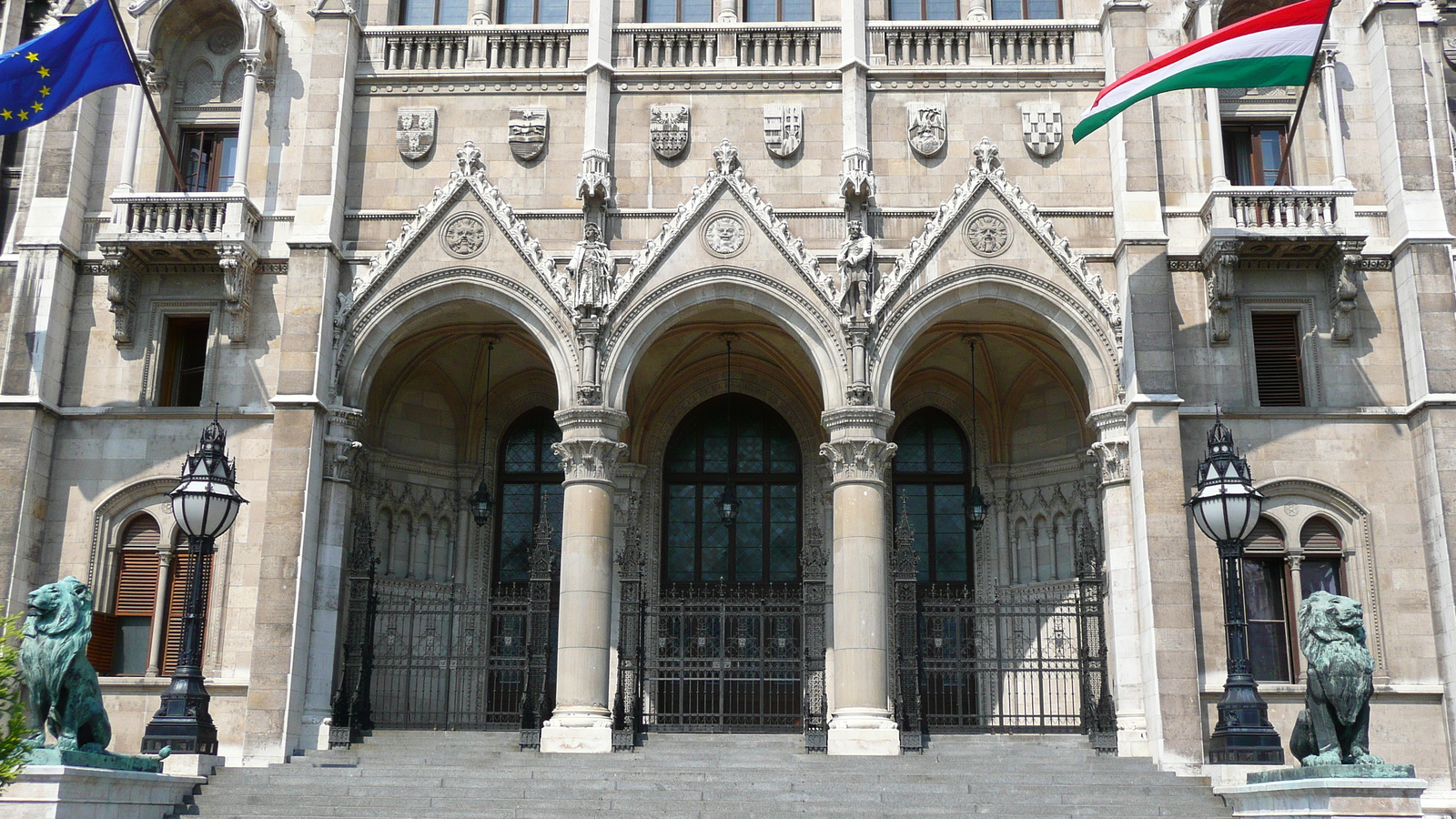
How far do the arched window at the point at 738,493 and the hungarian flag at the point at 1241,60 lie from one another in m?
9.82

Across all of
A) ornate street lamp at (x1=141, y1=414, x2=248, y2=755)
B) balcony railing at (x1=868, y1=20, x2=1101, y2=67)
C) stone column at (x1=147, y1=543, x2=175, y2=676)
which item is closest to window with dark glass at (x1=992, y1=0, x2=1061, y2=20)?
balcony railing at (x1=868, y1=20, x2=1101, y2=67)

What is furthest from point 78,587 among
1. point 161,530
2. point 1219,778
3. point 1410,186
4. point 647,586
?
point 1410,186

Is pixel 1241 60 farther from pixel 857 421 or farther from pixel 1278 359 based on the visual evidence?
pixel 857 421

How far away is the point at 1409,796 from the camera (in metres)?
14.3

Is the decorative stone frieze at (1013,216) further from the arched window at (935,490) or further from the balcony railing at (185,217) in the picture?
the balcony railing at (185,217)

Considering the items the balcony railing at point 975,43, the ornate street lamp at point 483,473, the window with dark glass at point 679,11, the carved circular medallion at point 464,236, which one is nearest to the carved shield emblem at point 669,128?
the window with dark glass at point 679,11

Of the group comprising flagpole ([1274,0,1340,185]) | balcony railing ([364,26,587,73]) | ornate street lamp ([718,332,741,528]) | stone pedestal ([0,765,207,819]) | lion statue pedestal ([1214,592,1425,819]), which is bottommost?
stone pedestal ([0,765,207,819])

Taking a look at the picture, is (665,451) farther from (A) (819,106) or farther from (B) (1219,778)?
(B) (1219,778)

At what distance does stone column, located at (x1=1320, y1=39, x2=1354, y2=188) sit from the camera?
22906mm

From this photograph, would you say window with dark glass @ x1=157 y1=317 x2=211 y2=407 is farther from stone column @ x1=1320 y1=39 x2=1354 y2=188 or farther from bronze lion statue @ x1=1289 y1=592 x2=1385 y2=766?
stone column @ x1=1320 y1=39 x2=1354 y2=188

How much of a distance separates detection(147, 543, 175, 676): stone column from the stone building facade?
9 cm

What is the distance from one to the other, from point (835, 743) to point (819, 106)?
11.0 meters

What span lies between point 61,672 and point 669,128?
13446mm

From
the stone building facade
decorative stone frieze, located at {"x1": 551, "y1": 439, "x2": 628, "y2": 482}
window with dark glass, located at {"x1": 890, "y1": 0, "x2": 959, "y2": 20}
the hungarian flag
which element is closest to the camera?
the hungarian flag
